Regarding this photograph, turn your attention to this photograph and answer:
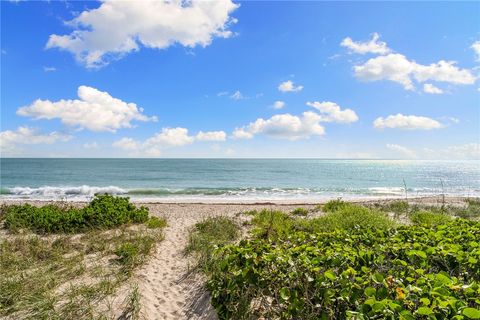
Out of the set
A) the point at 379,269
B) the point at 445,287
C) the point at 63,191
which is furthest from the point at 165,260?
the point at 63,191

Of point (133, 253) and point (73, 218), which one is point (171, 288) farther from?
point (73, 218)

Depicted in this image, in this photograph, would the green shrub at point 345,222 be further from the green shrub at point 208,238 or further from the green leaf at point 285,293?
the green leaf at point 285,293

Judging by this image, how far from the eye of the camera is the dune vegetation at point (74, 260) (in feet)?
17.8

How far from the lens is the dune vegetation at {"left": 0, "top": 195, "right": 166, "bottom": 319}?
17.8 ft

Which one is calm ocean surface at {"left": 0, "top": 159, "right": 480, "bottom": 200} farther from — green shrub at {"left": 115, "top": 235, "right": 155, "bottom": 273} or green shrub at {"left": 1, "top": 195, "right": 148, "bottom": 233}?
green shrub at {"left": 1, "top": 195, "right": 148, "bottom": 233}

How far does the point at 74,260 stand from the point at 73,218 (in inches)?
159

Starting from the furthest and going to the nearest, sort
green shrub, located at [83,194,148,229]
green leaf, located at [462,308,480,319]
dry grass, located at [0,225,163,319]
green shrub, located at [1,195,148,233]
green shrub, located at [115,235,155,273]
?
green shrub, located at [83,194,148,229] < green shrub, located at [1,195,148,233] < green shrub, located at [115,235,155,273] < dry grass, located at [0,225,163,319] < green leaf, located at [462,308,480,319]

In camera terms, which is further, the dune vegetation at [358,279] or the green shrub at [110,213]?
the green shrub at [110,213]

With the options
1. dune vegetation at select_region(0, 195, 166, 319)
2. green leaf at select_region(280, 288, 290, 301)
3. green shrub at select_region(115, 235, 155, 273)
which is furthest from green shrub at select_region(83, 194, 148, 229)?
green leaf at select_region(280, 288, 290, 301)

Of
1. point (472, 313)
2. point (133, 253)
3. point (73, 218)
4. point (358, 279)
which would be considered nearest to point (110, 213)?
point (73, 218)

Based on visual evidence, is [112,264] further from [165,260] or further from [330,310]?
[330,310]

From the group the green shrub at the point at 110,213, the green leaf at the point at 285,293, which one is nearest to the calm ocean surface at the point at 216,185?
the green shrub at the point at 110,213

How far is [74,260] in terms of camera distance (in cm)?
778

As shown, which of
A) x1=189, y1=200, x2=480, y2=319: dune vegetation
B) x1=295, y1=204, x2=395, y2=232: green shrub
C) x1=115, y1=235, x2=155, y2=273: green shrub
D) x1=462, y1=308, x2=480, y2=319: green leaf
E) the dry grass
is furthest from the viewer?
x1=295, y1=204, x2=395, y2=232: green shrub
